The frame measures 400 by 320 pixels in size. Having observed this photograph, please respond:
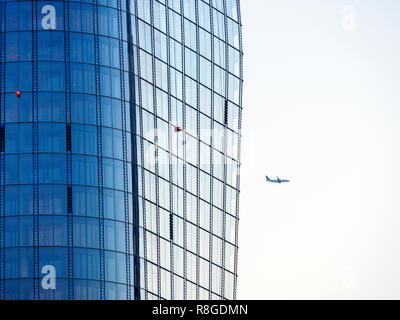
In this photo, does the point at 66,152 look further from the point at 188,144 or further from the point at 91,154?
the point at 188,144

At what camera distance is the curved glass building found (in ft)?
383

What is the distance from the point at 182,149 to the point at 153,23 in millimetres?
16746

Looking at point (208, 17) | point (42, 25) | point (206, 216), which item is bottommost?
point (206, 216)

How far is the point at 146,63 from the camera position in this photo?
129000 mm

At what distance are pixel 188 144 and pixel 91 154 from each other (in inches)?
865

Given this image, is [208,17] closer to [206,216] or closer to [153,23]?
[153,23]

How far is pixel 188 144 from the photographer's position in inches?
5463

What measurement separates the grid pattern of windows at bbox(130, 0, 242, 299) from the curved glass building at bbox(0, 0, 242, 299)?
0.98 feet

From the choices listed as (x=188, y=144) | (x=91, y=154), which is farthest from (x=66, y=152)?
(x=188, y=144)

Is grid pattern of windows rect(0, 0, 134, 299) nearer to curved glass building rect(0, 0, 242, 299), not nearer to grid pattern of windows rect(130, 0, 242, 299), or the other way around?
curved glass building rect(0, 0, 242, 299)

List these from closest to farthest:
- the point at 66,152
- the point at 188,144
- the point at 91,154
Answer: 1. the point at 66,152
2. the point at 91,154
3. the point at 188,144
